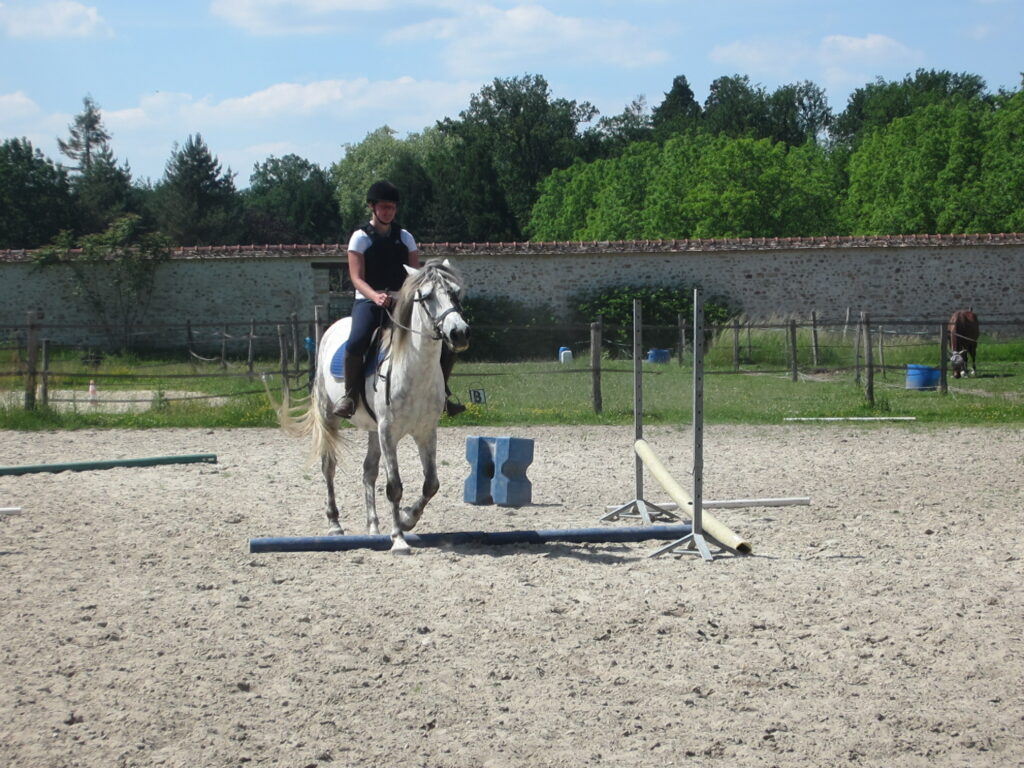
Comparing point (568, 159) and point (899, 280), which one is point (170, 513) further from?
point (568, 159)

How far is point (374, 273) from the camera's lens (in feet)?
25.2

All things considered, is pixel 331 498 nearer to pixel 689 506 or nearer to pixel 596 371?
pixel 689 506

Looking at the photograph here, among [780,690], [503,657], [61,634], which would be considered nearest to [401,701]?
[503,657]

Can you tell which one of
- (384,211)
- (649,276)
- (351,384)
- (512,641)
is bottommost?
(512,641)

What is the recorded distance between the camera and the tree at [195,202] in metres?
60.2

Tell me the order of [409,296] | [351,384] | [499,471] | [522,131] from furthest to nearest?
[522,131] → [499,471] → [351,384] → [409,296]

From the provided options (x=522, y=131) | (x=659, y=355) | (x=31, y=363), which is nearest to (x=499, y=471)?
(x=31, y=363)

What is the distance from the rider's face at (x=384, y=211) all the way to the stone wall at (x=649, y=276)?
23549mm

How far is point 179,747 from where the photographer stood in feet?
12.4

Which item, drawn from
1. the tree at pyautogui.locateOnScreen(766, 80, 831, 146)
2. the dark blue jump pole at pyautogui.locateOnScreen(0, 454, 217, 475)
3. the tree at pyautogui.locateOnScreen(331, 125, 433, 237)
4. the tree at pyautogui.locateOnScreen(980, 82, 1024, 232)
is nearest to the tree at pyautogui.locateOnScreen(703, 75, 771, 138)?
the tree at pyautogui.locateOnScreen(766, 80, 831, 146)

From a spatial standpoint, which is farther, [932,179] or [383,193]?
[932,179]

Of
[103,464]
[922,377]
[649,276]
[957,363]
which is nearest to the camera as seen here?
[103,464]

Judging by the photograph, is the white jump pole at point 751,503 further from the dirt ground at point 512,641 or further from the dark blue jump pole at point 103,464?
the dark blue jump pole at point 103,464

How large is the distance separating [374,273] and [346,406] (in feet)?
3.21
